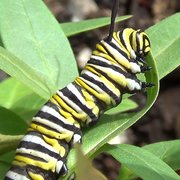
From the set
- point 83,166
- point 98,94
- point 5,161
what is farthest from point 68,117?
point 83,166

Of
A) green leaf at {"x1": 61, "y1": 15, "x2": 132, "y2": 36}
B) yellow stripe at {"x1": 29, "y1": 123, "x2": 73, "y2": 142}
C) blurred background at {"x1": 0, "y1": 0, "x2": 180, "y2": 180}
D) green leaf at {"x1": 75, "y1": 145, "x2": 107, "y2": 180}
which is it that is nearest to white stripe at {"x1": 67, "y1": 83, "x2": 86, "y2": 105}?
yellow stripe at {"x1": 29, "y1": 123, "x2": 73, "y2": 142}

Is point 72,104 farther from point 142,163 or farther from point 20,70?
point 142,163

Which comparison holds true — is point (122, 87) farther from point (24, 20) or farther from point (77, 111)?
point (24, 20)

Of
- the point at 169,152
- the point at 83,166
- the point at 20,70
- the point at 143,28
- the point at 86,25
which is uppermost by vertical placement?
Result: the point at 83,166

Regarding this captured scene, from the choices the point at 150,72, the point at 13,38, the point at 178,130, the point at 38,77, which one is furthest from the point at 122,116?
the point at 178,130

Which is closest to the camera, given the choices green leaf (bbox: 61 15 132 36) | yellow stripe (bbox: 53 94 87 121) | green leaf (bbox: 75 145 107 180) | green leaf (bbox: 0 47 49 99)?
green leaf (bbox: 75 145 107 180)

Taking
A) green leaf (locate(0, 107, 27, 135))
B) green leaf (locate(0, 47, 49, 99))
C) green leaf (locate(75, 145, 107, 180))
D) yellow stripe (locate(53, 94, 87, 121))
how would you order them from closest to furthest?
green leaf (locate(75, 145, 107, 180)) < green leaf (locate(0, 47, 49, 99)) < yellow stripe (locate(53, 94, 87, 121)) < green leaf (locate(0, 107, 27, 135))

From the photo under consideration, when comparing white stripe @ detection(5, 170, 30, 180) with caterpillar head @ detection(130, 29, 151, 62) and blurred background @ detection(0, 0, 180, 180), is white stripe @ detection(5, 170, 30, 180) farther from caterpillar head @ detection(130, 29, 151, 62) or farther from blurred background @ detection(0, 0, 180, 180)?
blurred background @ detection(0, 0, 180, 180)
